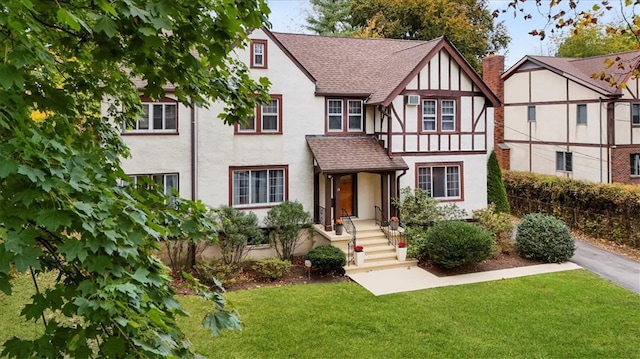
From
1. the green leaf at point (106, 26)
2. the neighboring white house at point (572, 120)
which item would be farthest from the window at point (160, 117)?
the neighboring white house at point (572, 120)

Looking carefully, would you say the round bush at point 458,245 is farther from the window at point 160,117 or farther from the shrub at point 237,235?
the window at point 160,117

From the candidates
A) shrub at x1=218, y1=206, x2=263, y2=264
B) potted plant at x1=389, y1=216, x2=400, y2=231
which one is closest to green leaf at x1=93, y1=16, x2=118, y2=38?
shrub at x1=218, y1=206, x2=263, y2=264

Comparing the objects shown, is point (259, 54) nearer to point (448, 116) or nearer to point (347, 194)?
point (347, 194)

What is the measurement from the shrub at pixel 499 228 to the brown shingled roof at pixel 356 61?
625cm

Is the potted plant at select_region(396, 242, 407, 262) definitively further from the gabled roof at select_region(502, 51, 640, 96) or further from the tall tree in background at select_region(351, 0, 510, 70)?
the tall tree in background at select_region(351, 0, 510, 70)

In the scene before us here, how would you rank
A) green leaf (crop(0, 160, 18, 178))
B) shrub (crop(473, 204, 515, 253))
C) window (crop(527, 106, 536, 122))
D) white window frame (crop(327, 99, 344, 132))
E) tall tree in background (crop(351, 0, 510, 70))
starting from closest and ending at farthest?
green leaf (crop(0, 160, 18, 178)), shrub (crop(473, 204, 515, 253)), white window frame (crop(327, 99, 344, 132)), window (crop(527, 106, 536, 122)), tall tree in background (crop(351, 0, 510, 70))

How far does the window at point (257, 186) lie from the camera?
17.0 m

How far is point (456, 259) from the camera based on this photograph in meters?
14.9

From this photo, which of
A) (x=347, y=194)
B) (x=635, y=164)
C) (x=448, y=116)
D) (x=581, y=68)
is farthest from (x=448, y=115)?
(x=581, y=68)

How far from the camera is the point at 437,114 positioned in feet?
61.3

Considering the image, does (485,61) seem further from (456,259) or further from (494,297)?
(494,297)

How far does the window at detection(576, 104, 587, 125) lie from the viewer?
25547 millimetres

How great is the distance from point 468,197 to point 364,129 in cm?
525

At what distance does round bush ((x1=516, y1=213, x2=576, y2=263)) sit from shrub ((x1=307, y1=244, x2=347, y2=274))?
6.84 meters
